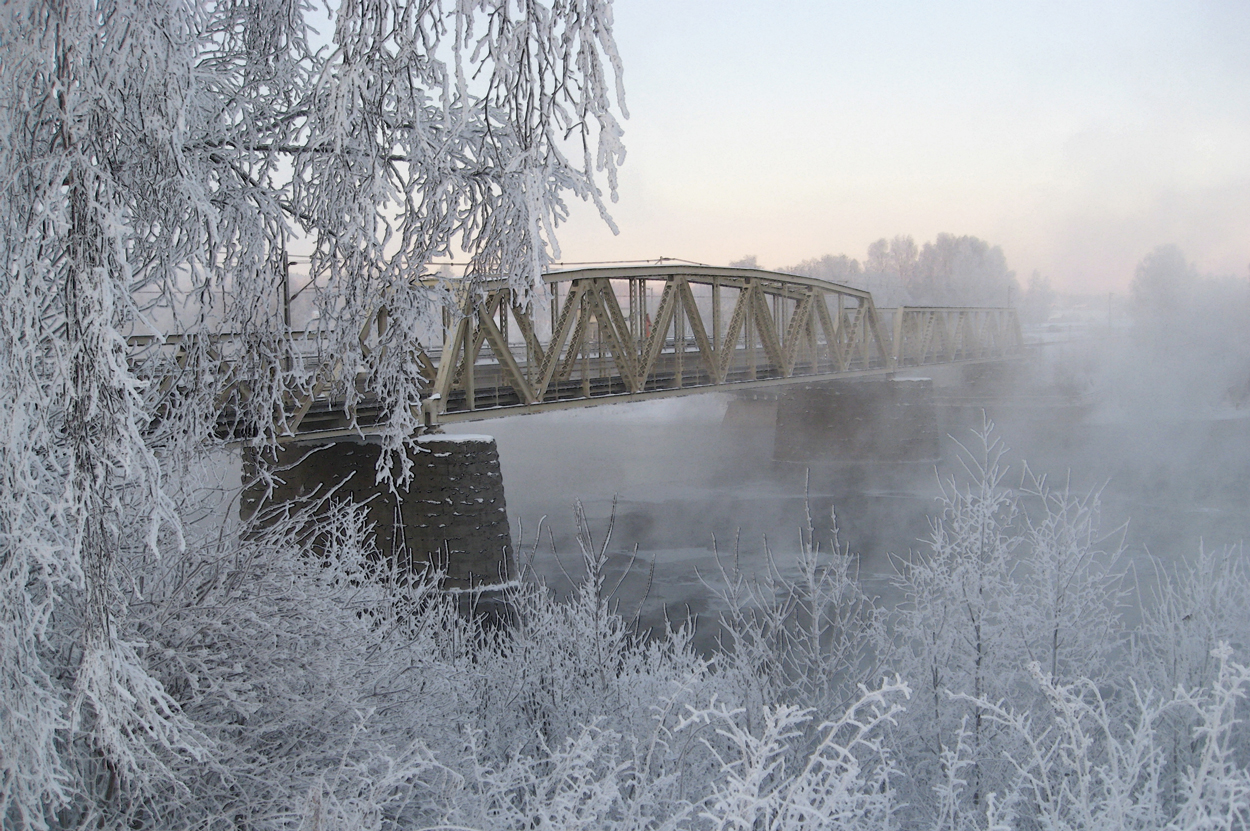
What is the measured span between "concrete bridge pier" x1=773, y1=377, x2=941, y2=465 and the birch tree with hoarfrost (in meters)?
37.5

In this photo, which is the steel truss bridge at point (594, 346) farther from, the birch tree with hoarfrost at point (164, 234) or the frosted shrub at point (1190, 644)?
the frosted shrub at point (1190, 644)

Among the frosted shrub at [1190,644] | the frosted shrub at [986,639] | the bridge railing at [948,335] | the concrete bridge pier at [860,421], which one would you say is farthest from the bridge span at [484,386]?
the concrete bridge pier at [860,421]

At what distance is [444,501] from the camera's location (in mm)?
14195

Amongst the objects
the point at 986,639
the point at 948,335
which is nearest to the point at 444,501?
the point at 986,639

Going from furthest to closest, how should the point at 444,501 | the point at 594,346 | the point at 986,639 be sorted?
the point at 594,346
the point at 444,501
the point at 986,639

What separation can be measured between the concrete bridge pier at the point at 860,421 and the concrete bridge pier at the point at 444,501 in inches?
1153

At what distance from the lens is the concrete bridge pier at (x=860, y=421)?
40.6 metres

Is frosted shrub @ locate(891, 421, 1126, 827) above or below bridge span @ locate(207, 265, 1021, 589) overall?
below

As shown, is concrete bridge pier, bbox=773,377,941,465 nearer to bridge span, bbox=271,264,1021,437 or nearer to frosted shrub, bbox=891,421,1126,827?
bridge span, bbox=271,264,1021,437

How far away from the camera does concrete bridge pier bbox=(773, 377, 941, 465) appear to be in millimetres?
40625

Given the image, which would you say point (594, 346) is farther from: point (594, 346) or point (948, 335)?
point (948, 335)

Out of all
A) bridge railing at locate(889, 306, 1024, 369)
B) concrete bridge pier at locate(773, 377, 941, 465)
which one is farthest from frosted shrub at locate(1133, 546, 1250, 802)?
concrete bridge pier at locate(773, 377, 941, 465)

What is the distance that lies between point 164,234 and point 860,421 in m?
39.4

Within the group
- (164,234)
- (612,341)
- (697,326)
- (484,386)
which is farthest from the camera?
(697,326)
